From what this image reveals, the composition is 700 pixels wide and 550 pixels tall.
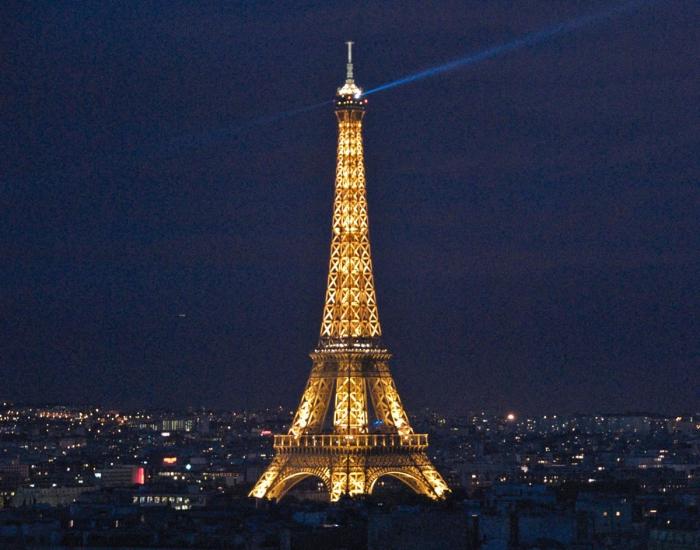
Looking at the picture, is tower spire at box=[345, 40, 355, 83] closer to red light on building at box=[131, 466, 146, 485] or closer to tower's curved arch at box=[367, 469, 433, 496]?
tower's curved arch at box=[367, 469, 433, 496]

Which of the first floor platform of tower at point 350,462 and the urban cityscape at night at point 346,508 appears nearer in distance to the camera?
the urban cityscape at night at point 346,508

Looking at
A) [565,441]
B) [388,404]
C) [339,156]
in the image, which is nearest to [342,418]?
[388,404]

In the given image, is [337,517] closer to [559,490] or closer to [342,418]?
[342,418]

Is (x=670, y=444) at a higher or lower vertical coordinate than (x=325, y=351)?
higher

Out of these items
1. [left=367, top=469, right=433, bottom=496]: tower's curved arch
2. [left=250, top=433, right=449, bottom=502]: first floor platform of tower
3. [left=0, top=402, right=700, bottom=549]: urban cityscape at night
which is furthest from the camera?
[left=367, top=469, right=433, bottom=496]: tower's curved arch

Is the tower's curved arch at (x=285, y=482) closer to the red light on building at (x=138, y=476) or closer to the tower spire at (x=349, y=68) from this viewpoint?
the tower spire at (x=349, y=68)

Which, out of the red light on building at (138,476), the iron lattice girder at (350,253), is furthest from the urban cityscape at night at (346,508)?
the iron lattice girder at (350,253)

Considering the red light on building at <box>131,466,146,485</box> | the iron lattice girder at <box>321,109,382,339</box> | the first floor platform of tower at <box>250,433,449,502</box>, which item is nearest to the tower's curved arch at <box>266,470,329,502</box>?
the first floor platform of tower at <box>250,433,449,502</box>

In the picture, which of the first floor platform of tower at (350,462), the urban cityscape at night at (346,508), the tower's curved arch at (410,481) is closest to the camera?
the urban cityscape at night at (346,508)

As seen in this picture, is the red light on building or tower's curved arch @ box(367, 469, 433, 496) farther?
the red light on building
